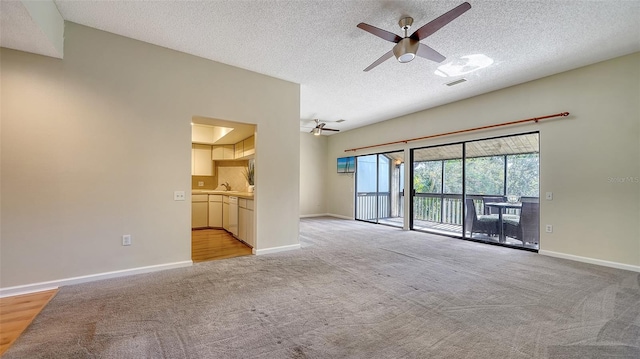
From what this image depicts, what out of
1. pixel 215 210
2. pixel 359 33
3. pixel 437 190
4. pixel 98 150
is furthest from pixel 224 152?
pixel 437 190

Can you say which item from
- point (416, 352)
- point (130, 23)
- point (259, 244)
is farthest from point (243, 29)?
point (416, 352)

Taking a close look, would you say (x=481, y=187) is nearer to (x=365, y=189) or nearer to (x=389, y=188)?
(x=389, y=188)

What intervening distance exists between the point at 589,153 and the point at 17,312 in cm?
709

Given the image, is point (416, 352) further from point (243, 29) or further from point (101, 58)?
point (101, 58)

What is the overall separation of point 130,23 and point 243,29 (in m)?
1.27

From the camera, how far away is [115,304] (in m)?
2.50

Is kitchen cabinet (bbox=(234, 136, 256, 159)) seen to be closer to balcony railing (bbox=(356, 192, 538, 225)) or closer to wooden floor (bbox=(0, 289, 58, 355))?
wooden floor (bbox=(0, 289, 58, 355))

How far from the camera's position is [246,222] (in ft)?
15.7

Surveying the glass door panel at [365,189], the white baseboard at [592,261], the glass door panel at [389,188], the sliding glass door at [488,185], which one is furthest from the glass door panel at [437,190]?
the white baseboard at [592,261]

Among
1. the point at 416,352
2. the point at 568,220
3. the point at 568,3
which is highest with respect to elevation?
the point at 568,3

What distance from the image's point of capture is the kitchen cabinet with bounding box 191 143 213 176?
672 centimetres

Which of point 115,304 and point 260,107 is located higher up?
point 260,107

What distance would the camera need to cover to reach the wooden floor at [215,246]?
4203mm

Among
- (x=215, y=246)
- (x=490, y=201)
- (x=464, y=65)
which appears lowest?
(x=215, y=246)
